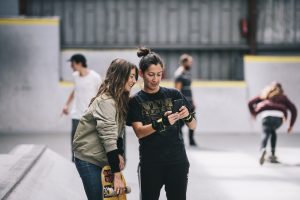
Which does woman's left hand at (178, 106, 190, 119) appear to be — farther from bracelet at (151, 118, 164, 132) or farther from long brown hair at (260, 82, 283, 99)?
long brown hair at (260, 82, 283, 99)

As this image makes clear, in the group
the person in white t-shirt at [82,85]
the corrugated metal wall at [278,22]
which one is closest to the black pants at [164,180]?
the person in white t-shirt at [82,85]

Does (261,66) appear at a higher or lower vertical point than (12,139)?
higher

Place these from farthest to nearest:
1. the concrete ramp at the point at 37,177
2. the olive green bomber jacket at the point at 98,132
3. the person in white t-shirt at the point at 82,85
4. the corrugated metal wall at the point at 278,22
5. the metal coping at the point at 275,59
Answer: the corrugated metal wall at the point at 278,22
the metal coping at the point at 275,59
the person in white t-shirt at the point at 82,85
the concrete ramp at the point at 37,177
the olive green bomber jacket at the point at 98,132

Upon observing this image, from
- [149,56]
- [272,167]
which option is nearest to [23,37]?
[272,167]

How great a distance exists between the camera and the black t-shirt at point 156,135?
3688 mm

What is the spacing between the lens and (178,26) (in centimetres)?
1280

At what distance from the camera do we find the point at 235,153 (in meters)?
9.29

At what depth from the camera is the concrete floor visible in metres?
6.46

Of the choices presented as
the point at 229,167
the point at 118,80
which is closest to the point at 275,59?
the point at 229,167

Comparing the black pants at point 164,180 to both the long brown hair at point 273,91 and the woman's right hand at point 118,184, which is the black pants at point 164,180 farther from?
the long brown hair at point 273,91

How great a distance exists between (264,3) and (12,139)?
6.73 meters

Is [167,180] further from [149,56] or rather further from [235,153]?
[235,153]

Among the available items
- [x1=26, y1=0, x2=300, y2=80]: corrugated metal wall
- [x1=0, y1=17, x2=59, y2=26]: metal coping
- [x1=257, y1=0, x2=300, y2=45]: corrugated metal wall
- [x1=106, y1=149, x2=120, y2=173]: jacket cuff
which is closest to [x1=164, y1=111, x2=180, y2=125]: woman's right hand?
[x1=106, y1=149, x2=120, y2=173]: jacket cuff

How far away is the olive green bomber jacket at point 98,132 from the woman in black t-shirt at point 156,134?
0.58ft
